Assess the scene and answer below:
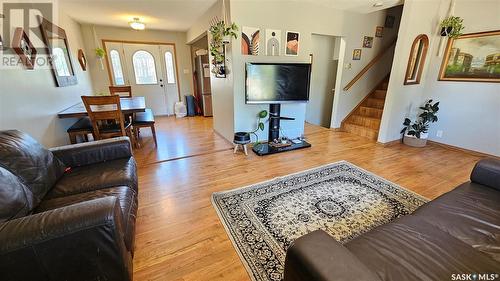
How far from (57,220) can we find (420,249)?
167cm

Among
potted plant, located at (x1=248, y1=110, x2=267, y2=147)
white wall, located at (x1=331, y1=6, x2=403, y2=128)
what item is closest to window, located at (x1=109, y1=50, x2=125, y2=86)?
potted plant, located at (x1=248, y1=110, x2=267, y2=147)

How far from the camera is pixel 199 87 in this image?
20.7 ft

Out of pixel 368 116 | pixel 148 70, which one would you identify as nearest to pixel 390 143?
pixel 368 116

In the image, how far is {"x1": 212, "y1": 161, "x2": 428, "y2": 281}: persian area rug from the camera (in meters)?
1.55

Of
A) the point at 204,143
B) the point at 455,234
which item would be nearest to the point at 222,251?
the point at 455,234

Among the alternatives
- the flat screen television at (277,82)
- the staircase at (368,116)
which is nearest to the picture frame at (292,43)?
the flat screen television at (277,82)

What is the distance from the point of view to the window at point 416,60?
339cm

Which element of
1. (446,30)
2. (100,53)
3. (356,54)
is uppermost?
(446,30)

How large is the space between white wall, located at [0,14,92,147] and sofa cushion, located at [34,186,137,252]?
3.88ft

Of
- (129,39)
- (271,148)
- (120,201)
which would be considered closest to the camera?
(120,201)

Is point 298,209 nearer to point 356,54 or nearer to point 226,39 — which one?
point 226,39

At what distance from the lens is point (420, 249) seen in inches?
38.8

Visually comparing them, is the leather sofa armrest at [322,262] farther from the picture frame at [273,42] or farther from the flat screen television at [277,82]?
the picture frame at [273,42]

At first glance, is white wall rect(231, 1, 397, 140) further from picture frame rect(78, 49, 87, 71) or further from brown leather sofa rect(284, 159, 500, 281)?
picture frame rect(78, 49, 87, 71)
